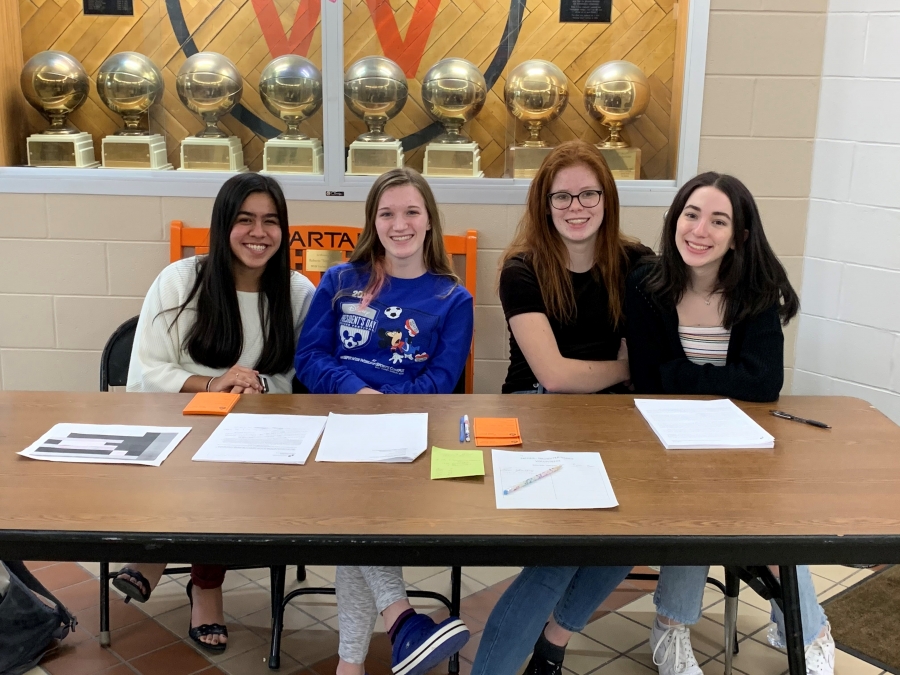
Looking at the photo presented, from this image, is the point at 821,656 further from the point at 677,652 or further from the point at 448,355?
the point at 448,355

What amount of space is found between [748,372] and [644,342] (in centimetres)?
26

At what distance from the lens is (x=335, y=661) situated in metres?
2.09

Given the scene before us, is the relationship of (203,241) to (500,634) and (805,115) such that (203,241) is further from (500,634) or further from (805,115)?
(805,115)

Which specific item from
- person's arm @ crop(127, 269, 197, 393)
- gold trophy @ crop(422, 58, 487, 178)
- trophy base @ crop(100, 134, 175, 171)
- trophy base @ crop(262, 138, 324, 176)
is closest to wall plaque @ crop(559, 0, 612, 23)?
gold trophy @ crop(422, 58, 487, 178)

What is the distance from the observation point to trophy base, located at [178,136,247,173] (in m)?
3.05

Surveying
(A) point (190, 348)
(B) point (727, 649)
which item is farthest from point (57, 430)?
(B) point (727, 649)

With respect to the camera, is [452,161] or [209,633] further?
[452,161]

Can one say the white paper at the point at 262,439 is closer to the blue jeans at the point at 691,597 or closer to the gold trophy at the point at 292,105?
the blue jeans at the point at 691,597

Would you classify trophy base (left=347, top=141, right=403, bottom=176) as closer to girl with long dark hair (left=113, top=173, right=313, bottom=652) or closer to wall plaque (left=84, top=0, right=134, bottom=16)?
girl with long dark hair (left=113, top=173, right=313, bottom=652)

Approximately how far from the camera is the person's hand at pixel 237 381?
84.6 inches

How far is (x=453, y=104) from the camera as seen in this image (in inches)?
119

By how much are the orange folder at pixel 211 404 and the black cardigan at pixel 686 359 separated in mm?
949

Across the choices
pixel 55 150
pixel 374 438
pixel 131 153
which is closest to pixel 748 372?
pixel 374 438

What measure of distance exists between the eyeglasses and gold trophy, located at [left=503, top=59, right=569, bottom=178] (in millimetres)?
856
